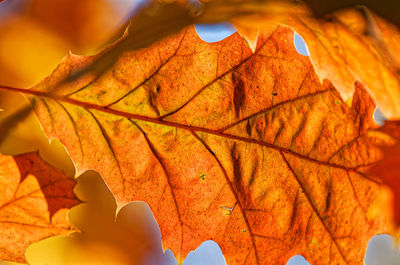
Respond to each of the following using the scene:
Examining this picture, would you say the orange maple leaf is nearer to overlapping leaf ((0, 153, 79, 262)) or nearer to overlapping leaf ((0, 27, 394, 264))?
overlapping leaf ((0, 27, 394, 264))

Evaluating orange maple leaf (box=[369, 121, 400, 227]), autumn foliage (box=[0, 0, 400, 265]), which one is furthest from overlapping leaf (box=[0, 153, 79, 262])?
orange maple leaf (box=[369, 121, 400, 227])

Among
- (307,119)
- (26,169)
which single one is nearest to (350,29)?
(307,119)

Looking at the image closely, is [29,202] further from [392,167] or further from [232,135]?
[392,167]

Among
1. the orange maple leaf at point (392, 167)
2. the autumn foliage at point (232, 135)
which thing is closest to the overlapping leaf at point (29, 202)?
the autumn foliage at point (232, 135)

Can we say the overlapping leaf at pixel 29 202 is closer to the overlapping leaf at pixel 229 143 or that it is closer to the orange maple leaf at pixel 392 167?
the overlapping leaf at pixel 229 143

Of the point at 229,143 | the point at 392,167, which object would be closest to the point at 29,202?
the point at 229,143

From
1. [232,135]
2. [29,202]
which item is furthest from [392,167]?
[29,202]
